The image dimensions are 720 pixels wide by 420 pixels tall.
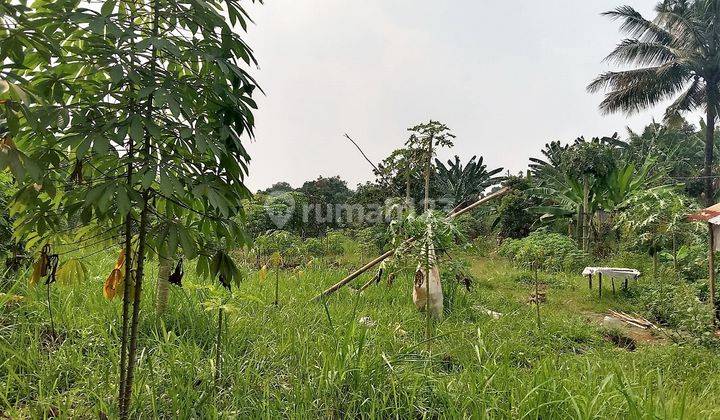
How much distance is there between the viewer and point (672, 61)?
51.1ft

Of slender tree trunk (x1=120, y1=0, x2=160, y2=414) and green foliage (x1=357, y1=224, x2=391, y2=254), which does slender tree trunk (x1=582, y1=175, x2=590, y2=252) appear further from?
slender tree trunk (x1=120, y1=0, x2=160, y2=414)

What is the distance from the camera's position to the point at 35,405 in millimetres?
2004

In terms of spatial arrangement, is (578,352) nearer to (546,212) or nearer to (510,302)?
(510,302)

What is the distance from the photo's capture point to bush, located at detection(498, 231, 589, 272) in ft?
20.2

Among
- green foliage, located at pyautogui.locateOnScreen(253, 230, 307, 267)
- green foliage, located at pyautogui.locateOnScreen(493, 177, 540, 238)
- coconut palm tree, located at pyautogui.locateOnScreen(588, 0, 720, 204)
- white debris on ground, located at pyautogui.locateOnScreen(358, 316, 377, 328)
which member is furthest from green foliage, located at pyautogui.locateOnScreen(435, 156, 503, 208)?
white debris on ground, located at pyautogui.locateOnScreen(358, 316, 377, 328)

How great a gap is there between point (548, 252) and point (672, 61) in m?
13.5

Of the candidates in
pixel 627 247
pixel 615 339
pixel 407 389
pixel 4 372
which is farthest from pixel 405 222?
pixel 627 247

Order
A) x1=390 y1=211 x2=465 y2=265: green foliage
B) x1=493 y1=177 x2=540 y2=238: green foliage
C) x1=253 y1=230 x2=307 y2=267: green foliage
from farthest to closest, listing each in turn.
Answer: x1=493 y1=177 x2=540 y2=238: green foliage → x1=253 y1=230 x2=307 y2=267: green foliage → x1=390 y1=211 x2=465 y2=265: green foliage

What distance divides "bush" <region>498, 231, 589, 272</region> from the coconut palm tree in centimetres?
972

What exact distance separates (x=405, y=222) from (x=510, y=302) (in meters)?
3.15

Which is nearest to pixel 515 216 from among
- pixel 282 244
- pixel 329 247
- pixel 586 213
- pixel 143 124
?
pixel 586 213

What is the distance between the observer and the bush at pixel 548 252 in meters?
6.15

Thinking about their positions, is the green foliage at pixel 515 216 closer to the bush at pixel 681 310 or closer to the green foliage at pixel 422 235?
the bush at pixel 681 310

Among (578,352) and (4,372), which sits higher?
(4,372)
